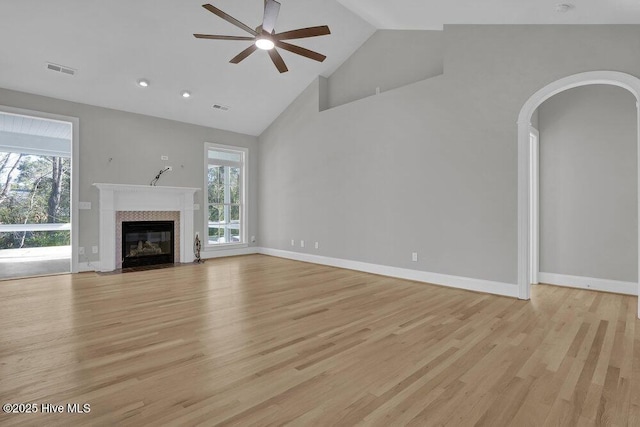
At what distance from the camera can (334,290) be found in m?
4.58

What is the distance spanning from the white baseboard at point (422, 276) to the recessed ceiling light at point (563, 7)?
121 inches

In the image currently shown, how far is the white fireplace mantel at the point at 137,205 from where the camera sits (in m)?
6.04

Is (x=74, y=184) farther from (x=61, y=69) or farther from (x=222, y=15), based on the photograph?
(x=222, y=15)

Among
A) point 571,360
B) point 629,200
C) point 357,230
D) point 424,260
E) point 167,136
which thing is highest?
point 167,136

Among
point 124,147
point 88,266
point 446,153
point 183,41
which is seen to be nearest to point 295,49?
point 183,41

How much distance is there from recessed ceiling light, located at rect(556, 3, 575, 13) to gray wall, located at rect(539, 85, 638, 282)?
1644mm

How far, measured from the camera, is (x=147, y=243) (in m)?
6.73

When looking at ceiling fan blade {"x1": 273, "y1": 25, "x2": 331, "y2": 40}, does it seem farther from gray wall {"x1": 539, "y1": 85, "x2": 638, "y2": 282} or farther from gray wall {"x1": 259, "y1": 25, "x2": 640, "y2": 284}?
gray wall {"x1": 539, "y1": 85, "x2": 638, "y2": 282}

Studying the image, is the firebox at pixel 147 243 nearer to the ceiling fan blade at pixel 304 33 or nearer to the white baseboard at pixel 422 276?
the white baseboard at pixel 422 276

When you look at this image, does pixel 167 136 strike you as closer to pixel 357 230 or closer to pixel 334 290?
pixel 357 230

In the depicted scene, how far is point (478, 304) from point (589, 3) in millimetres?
3222

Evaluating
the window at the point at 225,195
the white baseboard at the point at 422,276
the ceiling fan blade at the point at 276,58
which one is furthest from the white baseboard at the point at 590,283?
the window at the point at 225,195

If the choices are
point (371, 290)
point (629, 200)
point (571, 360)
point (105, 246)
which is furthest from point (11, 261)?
point (629, 200)

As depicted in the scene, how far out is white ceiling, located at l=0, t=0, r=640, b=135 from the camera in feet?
13.4
